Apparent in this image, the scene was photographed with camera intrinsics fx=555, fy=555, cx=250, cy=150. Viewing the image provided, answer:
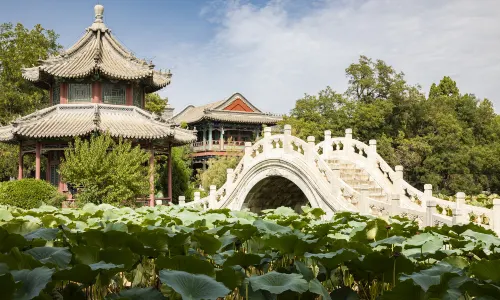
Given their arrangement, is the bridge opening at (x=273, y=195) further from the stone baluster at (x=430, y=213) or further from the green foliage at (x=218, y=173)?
the stone baluster at (x=430, y=213)

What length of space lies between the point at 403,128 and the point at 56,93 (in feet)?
60.7

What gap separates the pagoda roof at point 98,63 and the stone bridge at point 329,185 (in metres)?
6.34

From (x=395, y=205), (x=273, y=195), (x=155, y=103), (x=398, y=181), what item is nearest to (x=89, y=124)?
(x=273, y=195)

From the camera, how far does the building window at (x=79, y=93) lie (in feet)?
72.4

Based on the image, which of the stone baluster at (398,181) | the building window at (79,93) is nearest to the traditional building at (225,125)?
the building window at (79,93)

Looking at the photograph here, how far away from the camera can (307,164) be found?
51.9ft

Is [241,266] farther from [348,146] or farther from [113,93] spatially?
[113,93]

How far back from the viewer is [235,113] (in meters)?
41.3

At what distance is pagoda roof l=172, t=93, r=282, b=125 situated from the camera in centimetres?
4006

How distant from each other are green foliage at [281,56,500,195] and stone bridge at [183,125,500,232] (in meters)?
9.74

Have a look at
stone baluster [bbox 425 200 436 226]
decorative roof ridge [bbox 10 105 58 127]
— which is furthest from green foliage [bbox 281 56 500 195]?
stone baluster [bbox 425 200 436 226]

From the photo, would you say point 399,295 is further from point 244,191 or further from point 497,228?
point 244,191

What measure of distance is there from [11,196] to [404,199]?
11.7 m

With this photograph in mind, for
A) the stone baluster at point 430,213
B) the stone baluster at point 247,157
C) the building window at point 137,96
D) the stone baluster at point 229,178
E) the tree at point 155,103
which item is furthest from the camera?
the tree at point 155,103
